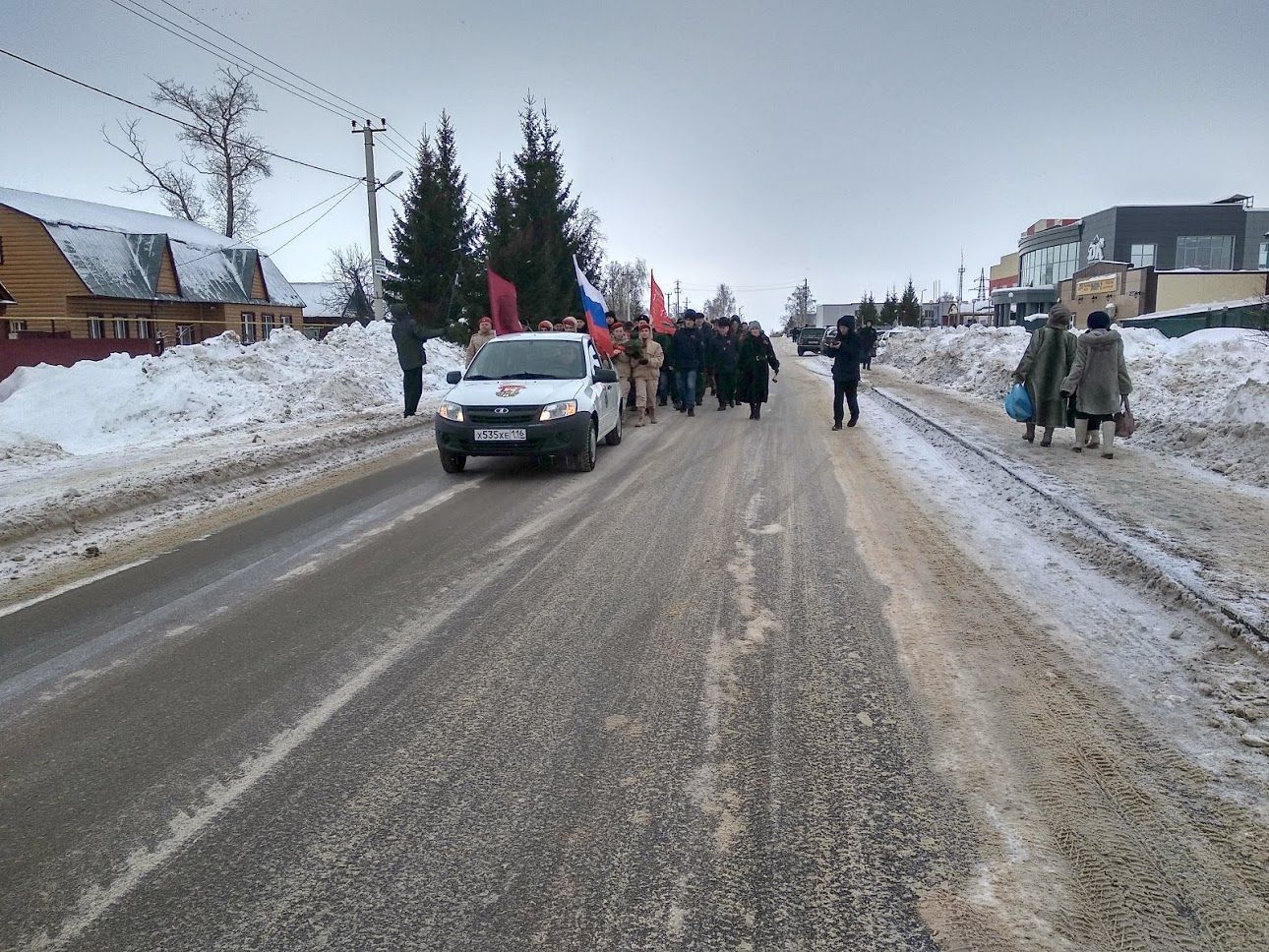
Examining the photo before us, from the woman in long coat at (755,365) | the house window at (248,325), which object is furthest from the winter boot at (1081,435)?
the house window at (248,325)

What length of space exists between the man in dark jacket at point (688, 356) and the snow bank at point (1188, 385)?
6.64m

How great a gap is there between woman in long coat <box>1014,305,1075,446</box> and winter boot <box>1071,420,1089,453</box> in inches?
14.7

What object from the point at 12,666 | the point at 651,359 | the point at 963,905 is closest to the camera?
the point at 963,905

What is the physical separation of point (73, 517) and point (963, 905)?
8022 mm

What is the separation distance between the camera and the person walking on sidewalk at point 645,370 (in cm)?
1513

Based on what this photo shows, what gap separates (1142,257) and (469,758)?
84.9m

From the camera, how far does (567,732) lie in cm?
354

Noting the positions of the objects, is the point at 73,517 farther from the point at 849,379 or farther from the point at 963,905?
the point at 849,379

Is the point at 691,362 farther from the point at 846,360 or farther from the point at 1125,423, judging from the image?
the point at 1125,423

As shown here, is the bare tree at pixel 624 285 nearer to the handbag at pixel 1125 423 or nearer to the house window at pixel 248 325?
the house window at pixel 248 325

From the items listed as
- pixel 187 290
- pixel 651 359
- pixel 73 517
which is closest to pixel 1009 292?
pixel 187 290

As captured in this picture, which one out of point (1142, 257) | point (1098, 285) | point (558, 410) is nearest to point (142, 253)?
point (558, 410)

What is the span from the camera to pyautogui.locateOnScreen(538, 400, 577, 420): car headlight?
31.4ft

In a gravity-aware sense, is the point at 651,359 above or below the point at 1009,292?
below
